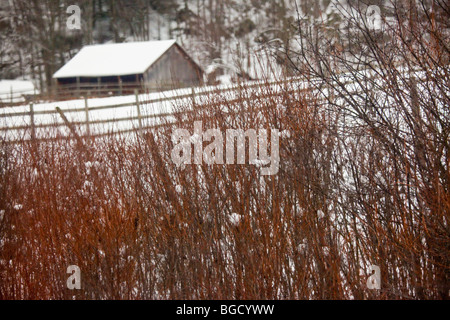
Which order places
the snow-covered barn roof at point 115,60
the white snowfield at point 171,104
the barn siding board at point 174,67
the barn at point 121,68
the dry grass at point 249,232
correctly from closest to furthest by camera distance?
the dry grass at point 249,232, the white snowfield at point 171,104, the barn at point 121,68, the snow-covered barn roof at point 115,60, the barn siding board at point 174,67

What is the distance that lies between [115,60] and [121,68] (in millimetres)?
1497

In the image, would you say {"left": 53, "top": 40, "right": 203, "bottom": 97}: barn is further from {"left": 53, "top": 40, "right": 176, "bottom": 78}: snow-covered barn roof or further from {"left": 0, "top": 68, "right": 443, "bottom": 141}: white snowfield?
{"left": 0, "top": 68, "right": 443, "bottom": 141}: white snowfield

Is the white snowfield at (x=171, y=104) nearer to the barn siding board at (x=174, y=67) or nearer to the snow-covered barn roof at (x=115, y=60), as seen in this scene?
the snow-covered barn roof at (x=115, y=60)

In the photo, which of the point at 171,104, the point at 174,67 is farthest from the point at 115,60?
the point at 171,104

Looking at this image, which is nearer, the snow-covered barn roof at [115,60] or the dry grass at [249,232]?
the dry grass at [249,232]

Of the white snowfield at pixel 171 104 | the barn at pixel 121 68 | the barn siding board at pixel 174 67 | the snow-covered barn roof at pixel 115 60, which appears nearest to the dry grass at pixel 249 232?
the white snowfield at pixel 171 104

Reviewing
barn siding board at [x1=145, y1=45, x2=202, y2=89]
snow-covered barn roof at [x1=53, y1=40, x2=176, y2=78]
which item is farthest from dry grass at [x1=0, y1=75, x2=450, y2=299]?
barn siding board at [x1=145, y1=45, x2=202, y2=89]

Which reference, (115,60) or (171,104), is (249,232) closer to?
(171,104)

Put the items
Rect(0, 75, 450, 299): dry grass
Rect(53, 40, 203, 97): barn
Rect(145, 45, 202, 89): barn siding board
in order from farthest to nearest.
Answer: Rect(145, 45, 202, 89): barn siding board
Rect(53, 40, 203, 97): barn
Rect(0, 75, 450, 299): dry grass

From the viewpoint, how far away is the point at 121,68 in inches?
987

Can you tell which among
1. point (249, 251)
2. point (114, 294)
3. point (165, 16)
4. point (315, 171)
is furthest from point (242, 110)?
point (165, 16)

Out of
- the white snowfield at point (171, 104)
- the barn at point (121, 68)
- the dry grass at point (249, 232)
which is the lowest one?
the dry grass at point (249, 232)

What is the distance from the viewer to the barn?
2462cm

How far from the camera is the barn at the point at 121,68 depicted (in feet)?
80.8
